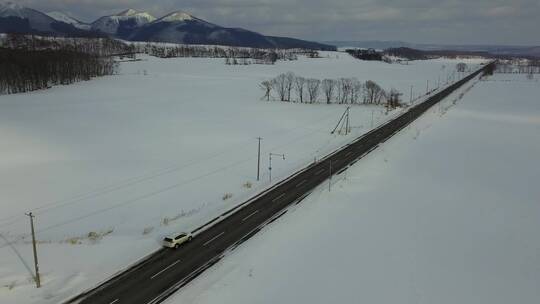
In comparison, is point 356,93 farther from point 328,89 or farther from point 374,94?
point 328,89

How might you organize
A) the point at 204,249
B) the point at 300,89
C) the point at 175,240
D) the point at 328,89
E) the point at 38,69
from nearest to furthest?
1. the point at 175,240
2. the point at 204,249
3. the point at 300,89
4. the point at 38,69
5. the point at 328,89

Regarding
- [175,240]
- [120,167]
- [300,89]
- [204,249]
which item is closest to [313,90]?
[300,89]

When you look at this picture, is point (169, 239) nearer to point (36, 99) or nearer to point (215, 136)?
point (215, 136)

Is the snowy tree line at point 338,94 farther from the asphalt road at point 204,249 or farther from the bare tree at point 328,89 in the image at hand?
the asphalt road at point 204,249

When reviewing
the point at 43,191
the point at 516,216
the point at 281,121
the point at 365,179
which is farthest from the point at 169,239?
the point at 281,121

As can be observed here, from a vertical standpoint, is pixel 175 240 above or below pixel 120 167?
below

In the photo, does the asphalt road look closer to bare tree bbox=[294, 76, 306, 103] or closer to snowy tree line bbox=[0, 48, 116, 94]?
bare tree bbox=[294, 76, 306, 103]

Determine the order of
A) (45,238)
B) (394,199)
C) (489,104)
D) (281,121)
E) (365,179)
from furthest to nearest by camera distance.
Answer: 1. (489,104)
2. (281,121)
3. (365,179)
4. (394,199)
5. (45,238)
